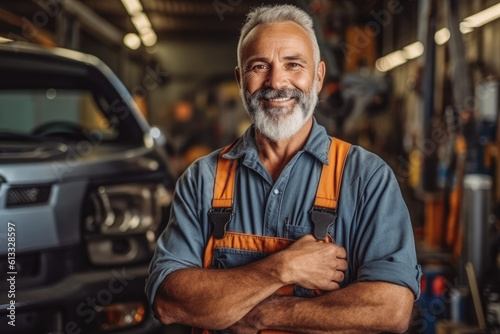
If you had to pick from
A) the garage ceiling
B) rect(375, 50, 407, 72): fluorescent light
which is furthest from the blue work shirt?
rect(375, 50, 407, 72): fluorescent light

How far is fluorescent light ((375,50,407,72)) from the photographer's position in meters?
8.95

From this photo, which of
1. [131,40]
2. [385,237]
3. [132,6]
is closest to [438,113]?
[385,237]

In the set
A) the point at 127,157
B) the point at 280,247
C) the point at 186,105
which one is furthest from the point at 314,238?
the point at 186,105

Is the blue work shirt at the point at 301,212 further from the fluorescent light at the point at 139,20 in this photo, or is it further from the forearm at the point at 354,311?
the fluorescent light at the point at 139,20

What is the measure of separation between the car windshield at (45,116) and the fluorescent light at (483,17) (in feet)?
12.9

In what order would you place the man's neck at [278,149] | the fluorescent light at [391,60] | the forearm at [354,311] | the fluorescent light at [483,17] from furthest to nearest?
the fluorescent light at [391,60]
the fluorescent light at [483,17]
the man's neck at [278,149]
the forearm at [354,311]

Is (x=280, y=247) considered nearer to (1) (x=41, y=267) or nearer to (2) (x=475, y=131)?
(1) (x=41, y=267)

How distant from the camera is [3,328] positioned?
1.68 m

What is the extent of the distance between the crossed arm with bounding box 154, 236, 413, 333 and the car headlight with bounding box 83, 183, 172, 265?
822 mm

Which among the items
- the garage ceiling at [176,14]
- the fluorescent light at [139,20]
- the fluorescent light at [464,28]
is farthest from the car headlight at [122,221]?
the fluorescent light at [139,20]

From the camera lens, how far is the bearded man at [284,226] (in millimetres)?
1235

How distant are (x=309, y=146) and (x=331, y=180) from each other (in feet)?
0.38

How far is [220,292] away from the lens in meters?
1.25

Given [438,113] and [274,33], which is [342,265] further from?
[438,113]
